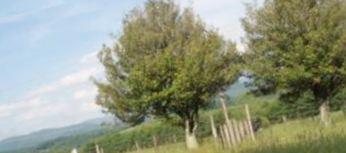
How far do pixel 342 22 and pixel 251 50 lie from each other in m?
5.07

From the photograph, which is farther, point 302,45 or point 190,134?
point 190,134

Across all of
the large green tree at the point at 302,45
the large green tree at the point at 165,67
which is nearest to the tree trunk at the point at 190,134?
the large green tree at the point at 165,67

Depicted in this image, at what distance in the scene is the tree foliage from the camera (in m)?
37.9

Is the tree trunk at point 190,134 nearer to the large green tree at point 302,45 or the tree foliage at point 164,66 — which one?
the tree foliage at point 164,66

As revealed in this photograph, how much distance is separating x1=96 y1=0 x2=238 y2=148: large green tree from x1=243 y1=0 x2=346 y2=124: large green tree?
8.75 ft

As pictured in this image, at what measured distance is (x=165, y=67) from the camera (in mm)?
38188

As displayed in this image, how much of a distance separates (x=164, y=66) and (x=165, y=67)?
14 centimetres

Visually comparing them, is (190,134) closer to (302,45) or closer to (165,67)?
(165,67)

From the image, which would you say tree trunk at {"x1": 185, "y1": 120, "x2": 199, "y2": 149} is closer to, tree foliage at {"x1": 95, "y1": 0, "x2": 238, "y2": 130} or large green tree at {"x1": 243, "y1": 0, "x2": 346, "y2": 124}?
tree foliage at {"x1": 95, "y1": 0, "x2": 238, "y2": 130}

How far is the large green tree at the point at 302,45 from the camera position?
35.6m

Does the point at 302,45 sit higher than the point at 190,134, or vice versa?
the point at 302,45

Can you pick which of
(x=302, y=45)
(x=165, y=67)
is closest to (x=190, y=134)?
(x=165, y=67)

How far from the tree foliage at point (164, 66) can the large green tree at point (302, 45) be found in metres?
2.64

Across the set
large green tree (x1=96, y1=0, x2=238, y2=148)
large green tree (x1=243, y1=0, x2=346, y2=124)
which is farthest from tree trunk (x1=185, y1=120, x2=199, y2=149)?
large green tree (x1=243, y1=0, x2=346, y2=124)
